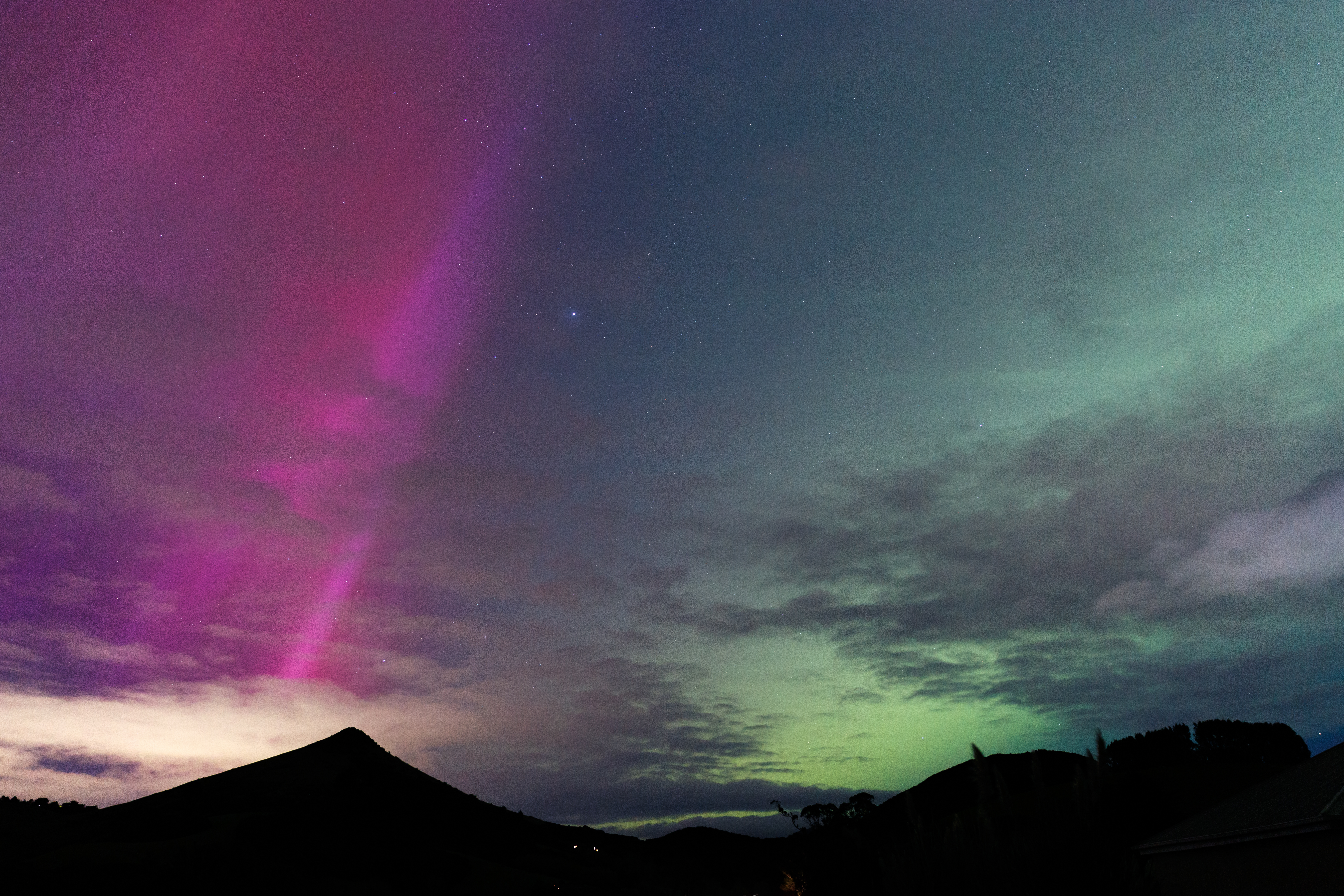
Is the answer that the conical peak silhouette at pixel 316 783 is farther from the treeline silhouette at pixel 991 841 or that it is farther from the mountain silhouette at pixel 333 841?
the treeline silhouette at pixel 991 841

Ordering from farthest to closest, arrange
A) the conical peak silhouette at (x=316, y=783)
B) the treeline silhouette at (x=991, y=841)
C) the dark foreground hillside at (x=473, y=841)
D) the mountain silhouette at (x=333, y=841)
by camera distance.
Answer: the conical peak silhouette at (x=316, y=783), the mountain silhouette at (x=333, y=841), the dark foreground hillside at (x=473, y=841), the treeline silhouette at (x=991, y=841)

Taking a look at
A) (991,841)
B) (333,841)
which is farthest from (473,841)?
(991,841)

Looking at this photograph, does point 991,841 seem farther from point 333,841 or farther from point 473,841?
point 473,841

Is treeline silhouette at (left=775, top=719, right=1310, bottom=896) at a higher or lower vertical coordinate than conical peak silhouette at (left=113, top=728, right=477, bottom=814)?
lower

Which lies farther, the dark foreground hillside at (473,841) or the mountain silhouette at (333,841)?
the mountain silhouette at (333,841)

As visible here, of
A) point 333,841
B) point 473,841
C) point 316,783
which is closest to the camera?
point 333,841

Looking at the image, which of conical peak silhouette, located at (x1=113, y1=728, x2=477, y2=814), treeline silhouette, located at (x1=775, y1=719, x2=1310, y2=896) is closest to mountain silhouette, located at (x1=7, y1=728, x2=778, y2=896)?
conical peak silhouette, located at (x1=113, y1=728, x2=477, y2=814)

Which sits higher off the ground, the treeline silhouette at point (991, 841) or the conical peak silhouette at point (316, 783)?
the conical peak silhouette at point (316, 783)

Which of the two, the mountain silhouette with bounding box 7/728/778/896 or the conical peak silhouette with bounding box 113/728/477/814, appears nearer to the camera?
the mountain silhouette with bounding box 7/728/778/896

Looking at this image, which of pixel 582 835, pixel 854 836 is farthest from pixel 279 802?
pixel 854 836

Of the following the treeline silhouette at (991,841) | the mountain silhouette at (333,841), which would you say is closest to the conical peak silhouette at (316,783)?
the mountain silhouette at (333,841)

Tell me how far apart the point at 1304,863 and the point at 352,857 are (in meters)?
23.2

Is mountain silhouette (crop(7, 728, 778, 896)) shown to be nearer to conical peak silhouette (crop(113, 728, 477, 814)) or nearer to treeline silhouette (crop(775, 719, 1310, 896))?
conical peak silhouette (crop(113, 728, 477, 814))

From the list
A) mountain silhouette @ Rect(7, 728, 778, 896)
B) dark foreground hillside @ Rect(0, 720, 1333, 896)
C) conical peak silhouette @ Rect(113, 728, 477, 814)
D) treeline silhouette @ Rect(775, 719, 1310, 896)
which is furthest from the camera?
conical peak silhouette @ Rect(113, 728, 477, 814)
